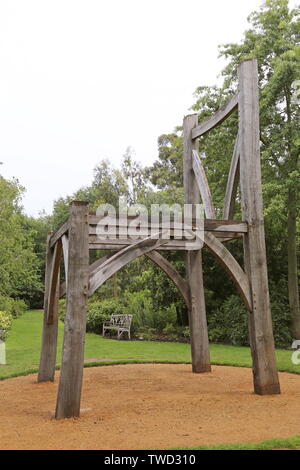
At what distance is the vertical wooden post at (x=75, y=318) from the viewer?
5316 mm

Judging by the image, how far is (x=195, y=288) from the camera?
864 cm

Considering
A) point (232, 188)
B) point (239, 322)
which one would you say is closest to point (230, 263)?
point (232, 188)

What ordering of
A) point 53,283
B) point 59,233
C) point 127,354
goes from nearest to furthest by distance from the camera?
point 59,233 → point 53,283 → point 127,354

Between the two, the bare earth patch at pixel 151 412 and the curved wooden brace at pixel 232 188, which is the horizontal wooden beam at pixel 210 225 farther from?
the bare earth patch at pixel 151 412

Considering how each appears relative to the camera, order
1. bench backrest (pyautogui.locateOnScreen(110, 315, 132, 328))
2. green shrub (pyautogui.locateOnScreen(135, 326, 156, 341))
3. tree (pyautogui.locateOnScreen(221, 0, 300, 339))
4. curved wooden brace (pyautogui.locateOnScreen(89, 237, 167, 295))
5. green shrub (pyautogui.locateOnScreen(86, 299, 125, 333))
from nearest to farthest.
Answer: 1. curved wooden brace (pyautogui.locateOnScreen(89, 237, 167, 295))
2. tree (pyautogui.locateOnScreen(221, 0, 300, 339))
3. green shrub (pyautogui.locateOnScreen(135, 326, 156, 341))
4. bench backrest (pyautogui.locateOnScreen(110, 315, 132, 328))
5. green shrub (pyautogui.locateOnScreen(86, 299, 125, 333))

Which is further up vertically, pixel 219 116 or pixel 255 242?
pixel 219 116

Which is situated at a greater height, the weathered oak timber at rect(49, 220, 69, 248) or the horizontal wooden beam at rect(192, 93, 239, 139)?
the horizontal wooden beam at rect(192, 93, 239, 139)

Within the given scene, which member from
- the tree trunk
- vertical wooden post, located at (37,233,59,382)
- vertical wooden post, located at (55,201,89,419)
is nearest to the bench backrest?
the tree trunk

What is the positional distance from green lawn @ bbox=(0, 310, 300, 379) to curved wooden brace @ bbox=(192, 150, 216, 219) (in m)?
3.51

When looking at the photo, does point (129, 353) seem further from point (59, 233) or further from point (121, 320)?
point (59, 233)

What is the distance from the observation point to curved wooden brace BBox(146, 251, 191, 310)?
8438mm

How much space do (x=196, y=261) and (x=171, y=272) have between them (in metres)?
0.54

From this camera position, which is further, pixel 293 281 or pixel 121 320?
pixel 121 320

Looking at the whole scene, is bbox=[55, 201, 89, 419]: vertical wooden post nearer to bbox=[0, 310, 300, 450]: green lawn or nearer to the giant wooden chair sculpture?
the giant wooden chair sculpture
